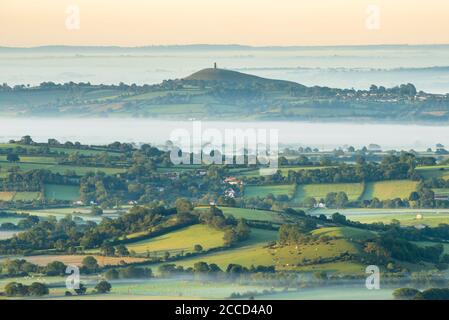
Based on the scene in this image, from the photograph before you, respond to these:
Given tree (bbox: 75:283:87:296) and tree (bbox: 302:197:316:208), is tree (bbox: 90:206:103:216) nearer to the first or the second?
tree (bbox: 302:197:316:208)

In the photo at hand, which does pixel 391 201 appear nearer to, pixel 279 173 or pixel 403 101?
pixel 279 173

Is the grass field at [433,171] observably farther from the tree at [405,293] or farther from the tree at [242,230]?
the tree at [405,293]

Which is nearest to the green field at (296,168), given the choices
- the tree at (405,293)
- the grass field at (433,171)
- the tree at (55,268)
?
the grass field at (433,171)

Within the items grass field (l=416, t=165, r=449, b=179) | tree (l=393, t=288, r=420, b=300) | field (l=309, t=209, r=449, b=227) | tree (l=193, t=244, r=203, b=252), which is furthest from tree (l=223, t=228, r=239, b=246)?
grass field (l=416, t=165, r=449, b=179)

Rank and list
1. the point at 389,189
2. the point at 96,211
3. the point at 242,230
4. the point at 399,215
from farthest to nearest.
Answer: the point at 389,189
the point at 96,211
the point at 399,215
the point at 242,230

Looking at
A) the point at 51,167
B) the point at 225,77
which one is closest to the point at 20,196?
the point at 51,167

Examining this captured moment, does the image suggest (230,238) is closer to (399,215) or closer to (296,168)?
(399,215)
